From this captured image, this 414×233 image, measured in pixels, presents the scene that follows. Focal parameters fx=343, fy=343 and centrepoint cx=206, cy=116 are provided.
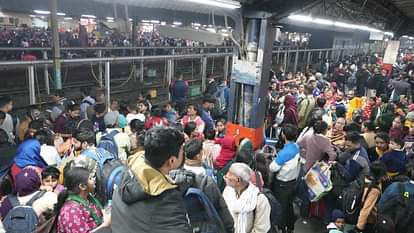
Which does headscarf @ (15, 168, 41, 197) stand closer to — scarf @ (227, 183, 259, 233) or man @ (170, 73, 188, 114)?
scarf @ (227, 183, 259, 233)

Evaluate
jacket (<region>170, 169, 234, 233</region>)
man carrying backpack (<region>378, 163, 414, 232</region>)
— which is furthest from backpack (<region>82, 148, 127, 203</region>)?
man carrying backpack (<region>378, 163, 414, 232</region>)

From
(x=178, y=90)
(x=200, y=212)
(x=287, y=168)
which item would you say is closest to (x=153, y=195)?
(x=200, y=212)

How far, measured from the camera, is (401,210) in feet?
12.0

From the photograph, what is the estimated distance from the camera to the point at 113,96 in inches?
458

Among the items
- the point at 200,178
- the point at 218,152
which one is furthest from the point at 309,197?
the point at 200,178

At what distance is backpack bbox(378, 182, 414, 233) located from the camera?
3.65m

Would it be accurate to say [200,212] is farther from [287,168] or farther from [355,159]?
[355,159]

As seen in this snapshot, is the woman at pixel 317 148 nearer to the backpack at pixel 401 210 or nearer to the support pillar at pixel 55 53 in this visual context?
the backpack at pixel 401 210

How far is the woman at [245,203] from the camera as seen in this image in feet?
9.46

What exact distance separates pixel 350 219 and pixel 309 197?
1.96 ft

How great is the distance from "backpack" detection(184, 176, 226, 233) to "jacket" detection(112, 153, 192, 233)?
0.49m

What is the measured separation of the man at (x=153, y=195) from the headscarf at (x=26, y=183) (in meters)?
1.54

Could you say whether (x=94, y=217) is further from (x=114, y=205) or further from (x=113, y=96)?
(x=113, y=96)

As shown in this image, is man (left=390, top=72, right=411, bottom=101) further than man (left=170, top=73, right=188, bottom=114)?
Yes
